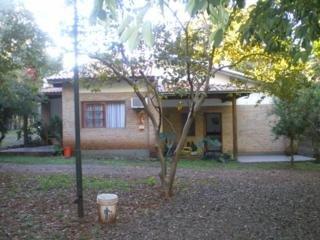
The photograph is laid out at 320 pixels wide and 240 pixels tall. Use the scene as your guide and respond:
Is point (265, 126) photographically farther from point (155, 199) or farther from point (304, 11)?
point (304, 11)

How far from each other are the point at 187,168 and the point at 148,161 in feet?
10.2


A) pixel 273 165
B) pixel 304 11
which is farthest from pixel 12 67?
pixel 273 165

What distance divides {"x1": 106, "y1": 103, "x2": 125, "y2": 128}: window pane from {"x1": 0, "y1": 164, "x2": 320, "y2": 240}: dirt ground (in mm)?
8080

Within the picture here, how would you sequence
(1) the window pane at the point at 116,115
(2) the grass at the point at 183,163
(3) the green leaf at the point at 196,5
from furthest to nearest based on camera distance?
(1) the window pane at the point at 116,115, (2) the grass at the point at 183,163, (3) the green leaf at the point at 196,5

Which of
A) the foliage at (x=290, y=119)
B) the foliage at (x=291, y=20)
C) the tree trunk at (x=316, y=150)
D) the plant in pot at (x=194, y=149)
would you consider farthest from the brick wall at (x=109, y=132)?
the foliage at (x=291, y=20)

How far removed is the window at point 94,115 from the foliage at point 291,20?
15862 millimetres

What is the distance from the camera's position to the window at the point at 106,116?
69.8 feet

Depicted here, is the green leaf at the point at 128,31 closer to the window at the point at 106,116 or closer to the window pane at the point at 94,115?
the window at the point at 106,116

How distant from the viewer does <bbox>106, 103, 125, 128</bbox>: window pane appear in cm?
2125

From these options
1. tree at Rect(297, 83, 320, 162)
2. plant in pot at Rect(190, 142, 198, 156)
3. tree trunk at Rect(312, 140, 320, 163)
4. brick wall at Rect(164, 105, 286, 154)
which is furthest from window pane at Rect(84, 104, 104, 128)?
tree trunk at Rect(312, 140, 320, 163)

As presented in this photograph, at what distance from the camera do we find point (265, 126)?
23.4m

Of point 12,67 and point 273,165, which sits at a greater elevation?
point 12,67

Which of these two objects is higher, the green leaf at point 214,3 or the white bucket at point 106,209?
the green leaf at point 214,3

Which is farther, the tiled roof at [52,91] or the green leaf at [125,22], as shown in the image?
the tiled roof at [52,91]
